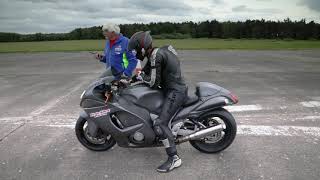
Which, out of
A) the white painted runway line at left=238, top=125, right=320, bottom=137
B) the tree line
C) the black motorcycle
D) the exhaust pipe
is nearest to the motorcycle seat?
the black motorcycle

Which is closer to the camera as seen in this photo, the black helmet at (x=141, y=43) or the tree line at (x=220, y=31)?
the black helmet at (x=141, y=43)

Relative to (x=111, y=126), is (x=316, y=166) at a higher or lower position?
lower

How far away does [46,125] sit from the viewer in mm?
7281

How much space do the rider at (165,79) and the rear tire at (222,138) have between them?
1.55ft

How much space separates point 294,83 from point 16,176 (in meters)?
9.33

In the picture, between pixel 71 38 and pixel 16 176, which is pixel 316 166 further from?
pixel 71 38

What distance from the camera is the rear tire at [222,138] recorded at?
18.1 feet

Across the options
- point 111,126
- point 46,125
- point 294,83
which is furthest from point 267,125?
point 294,83

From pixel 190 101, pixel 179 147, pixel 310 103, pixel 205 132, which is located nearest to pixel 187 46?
pixel 310 103

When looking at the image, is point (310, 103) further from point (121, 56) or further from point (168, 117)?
point (168, 117)

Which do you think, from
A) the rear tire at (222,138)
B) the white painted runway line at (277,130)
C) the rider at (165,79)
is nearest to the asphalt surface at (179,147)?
the white painted runway line at (277,130)

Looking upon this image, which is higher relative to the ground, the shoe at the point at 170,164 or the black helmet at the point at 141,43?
the black helmet at the point at 141,43

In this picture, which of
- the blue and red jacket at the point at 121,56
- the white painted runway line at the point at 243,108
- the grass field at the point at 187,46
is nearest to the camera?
the blue and red jacket at the point at 121,56

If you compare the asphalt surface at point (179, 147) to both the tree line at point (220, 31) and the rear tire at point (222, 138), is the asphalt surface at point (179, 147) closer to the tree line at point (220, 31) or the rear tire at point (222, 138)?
the rear tire at point (222, 138)
